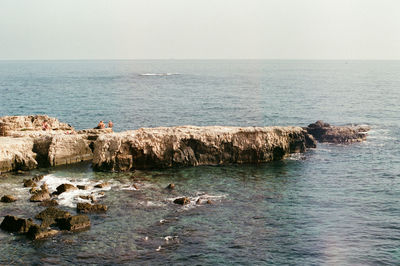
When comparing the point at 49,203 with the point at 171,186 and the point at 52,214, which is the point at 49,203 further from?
the point at 171,186

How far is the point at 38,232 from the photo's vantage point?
1137 inches

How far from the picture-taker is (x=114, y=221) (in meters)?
31.9

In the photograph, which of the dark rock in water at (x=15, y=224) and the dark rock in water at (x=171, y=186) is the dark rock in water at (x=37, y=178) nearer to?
the dark rock in water at (x=15, y=224)

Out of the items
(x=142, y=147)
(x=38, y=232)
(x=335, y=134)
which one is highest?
(x=142, y=147)

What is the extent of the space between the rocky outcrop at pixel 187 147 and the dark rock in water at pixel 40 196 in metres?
9.08

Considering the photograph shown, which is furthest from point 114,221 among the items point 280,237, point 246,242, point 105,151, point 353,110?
point 353,110

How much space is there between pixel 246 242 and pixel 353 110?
2808 inches

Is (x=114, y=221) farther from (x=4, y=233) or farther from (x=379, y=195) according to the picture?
(x=379, y=195)

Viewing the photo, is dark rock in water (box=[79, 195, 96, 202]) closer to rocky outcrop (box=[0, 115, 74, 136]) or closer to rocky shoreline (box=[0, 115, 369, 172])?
rocky shoreline (box=[0, 115, 369, 172])

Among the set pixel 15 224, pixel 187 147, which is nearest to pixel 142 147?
pixel 187 147

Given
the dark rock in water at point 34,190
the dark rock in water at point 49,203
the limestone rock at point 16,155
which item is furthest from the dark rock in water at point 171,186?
the limestone rock at point 16,155

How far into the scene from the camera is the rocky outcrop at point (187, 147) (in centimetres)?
4550

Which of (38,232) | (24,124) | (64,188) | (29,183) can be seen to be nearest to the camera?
(38,232)

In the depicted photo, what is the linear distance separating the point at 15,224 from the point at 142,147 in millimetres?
17779
